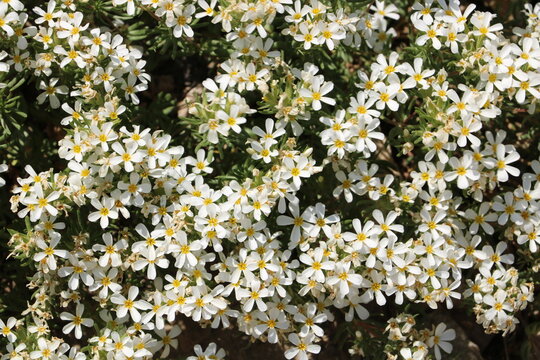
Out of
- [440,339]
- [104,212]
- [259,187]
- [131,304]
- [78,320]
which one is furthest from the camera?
[440,339]

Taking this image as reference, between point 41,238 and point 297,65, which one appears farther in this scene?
point 297,65

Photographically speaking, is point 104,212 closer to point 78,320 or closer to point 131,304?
point 131,304

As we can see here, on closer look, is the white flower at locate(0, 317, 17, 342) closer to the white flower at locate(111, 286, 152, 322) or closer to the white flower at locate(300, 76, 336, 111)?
the white flower at locate(111, 286, 152, 322)

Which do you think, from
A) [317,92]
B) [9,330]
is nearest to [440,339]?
[317,92]

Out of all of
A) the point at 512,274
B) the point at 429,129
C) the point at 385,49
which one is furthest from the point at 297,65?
the point at 512,274

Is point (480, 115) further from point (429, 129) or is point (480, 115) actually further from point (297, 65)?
point (297, 65)

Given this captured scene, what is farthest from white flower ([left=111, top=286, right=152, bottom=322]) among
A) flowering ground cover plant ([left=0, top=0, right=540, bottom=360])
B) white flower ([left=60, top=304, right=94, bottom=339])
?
white flower ([left=60, top=304, right=94, bottom=339])

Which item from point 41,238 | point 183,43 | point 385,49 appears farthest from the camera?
point 385,49

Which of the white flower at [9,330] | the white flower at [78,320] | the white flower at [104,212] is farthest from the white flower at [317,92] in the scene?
the white flower at [9,330]
